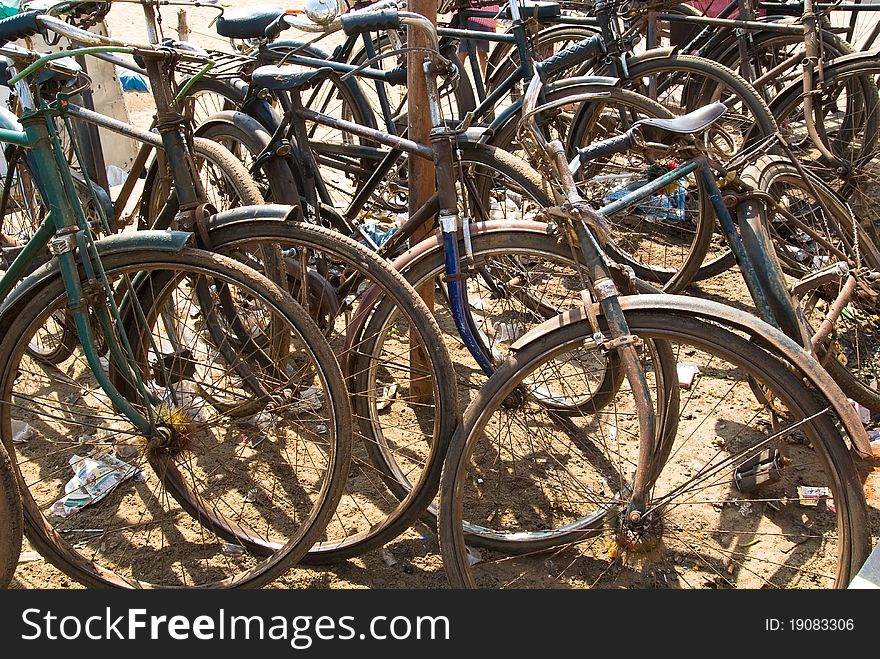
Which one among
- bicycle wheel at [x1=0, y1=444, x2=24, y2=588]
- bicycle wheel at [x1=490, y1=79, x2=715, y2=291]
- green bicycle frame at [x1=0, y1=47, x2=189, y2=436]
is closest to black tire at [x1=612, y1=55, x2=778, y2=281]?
bicycle wheel at [x1=490, y1=79, x2=715, y2=291]

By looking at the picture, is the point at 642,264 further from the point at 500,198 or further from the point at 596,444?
the point at 596,444

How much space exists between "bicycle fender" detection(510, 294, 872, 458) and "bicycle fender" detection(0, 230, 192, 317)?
1062mm

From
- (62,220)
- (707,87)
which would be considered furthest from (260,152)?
(707,87)

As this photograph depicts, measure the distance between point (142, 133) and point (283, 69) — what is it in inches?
30.8

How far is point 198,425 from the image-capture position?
2.90 m

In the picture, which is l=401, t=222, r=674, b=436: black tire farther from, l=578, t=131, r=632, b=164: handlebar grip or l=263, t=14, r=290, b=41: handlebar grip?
l=263, t=14, r=290, b=41: handlebar grip

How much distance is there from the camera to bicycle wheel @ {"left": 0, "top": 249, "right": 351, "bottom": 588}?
265 centimetres

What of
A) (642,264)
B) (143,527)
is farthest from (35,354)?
(642,264)

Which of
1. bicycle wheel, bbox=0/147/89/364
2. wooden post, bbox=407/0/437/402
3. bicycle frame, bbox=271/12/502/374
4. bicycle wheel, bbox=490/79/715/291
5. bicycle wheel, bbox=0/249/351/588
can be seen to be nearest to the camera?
bicycle wheel, bbox=0/249/351/588

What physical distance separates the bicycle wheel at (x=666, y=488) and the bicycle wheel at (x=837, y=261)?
1.11 ft

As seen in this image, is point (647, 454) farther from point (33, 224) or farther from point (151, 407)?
point (33, 224)

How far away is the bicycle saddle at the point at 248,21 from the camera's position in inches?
138

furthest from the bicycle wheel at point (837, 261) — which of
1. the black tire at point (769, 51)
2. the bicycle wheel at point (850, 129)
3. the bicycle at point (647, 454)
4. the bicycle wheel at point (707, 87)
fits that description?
the black tire at point (769, 51)

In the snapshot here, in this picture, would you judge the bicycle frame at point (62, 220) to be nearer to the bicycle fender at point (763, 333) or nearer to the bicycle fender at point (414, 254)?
the bicycle fender at point (414, 254)
